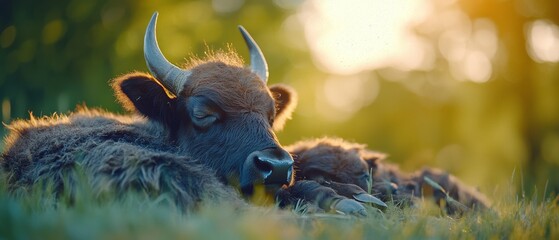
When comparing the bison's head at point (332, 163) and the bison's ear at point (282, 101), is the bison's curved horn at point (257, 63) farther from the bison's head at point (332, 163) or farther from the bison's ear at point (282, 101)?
the bison's head at point (332, 163)

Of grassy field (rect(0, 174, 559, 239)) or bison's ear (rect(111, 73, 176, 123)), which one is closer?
grassy field (rect(0, 174, 559, 239))

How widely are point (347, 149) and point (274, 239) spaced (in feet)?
12.7

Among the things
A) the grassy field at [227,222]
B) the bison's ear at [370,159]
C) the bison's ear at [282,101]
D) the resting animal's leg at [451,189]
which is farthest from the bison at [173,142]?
the resting animal's leg at [451,189]

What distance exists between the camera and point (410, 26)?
21.2 meters

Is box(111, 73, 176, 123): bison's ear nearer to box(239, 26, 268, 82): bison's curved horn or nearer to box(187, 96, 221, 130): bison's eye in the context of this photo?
box(187, 96, 221, 130): bison's eye

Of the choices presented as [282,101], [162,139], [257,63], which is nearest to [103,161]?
[162,139]

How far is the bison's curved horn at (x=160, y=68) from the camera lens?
639cm

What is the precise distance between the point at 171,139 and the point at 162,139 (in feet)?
0.43

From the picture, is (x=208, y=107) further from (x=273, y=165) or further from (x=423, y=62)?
(x=423, y=62)

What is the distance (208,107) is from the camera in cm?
614

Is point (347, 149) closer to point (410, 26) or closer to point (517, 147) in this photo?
point (517, 147)

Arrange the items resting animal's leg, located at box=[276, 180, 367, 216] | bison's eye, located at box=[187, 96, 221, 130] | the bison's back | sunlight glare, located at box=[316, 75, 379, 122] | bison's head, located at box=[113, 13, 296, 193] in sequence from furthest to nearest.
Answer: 1. sunlight glare, located at box=[316, 75, 379, 122]
2. bison's eye, located at box=[187, 96, 221, 130]
3. bison's head, located at box=[113, 13, 296, 193]
4. resting animal's leg, located at box=[276, 180, 367, 216]
5. the bison's back

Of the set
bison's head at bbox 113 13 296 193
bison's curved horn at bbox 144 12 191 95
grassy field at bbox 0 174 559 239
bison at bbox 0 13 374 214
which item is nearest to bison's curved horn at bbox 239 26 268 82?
bison at bbox 0 13 374 214

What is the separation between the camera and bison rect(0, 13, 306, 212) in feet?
15.2
